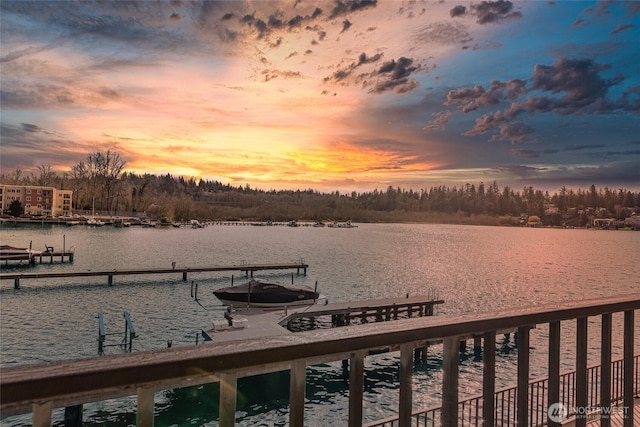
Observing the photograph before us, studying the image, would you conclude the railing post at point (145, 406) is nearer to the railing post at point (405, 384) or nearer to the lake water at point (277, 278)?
the railing post at point (405, 384)

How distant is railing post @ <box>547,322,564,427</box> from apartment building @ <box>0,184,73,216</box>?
120026mm

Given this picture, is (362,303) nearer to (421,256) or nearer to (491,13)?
(491,13)

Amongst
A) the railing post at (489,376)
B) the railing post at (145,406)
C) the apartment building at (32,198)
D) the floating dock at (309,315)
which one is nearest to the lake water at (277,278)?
the railing post at (489,376)

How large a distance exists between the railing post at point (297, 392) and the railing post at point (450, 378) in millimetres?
584

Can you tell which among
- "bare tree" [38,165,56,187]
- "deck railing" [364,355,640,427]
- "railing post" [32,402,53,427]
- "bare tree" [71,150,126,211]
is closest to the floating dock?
"deck railing" [364,355,640,427]

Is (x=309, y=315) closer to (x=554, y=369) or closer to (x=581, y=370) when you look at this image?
(x=581, y=370)

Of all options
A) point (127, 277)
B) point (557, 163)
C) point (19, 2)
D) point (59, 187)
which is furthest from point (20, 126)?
point (59, 187)

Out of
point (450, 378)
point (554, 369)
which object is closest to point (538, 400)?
Answer: point (554, 369)

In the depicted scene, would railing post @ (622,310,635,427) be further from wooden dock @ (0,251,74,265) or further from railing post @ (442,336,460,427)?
wooden dock @ (0,251,74,265)

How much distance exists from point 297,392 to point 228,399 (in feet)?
0.72

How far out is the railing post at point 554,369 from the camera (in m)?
1.94

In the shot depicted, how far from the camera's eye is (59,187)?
11569 cm

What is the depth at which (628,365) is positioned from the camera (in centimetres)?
251

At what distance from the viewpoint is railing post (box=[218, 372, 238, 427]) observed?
1159 mm
